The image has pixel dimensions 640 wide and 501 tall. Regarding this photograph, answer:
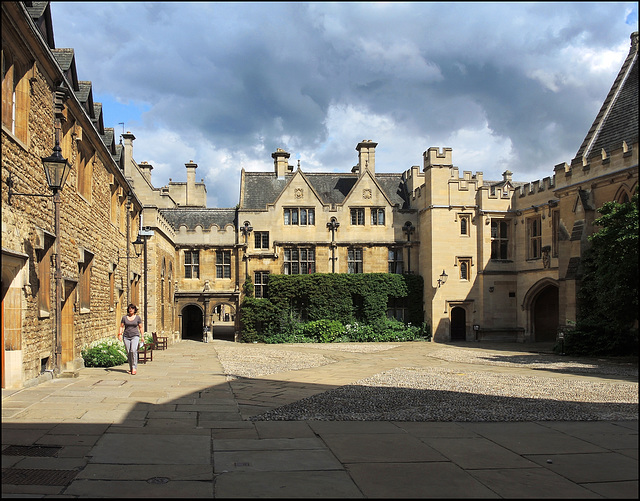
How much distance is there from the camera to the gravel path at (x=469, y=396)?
8781mm

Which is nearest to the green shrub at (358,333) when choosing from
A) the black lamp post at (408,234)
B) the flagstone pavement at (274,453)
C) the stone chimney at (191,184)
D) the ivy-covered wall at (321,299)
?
the ivy-covered wall at (321,299)

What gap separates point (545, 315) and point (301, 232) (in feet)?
44.8

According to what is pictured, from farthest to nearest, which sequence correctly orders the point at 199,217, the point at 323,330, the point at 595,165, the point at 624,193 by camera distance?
the point at 199,217 → the point at 323,330 → the point at 595,165 → the point at 624,193

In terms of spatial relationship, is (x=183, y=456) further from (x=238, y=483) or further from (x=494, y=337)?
(x=494, y=337)

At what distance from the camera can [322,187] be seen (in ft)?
121

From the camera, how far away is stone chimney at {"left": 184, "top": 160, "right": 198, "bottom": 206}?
43812mm

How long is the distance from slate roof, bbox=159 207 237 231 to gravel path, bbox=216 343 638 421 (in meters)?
19.9

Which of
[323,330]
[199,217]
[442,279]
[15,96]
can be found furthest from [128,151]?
[15,96]

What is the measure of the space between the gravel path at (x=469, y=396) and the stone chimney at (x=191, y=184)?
28405 millimetres

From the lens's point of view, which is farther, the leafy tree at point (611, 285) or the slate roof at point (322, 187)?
the slate roof at point (322, 187)

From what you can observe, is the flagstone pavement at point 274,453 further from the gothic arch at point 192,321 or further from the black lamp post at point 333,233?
the gothic arch at point 192,321

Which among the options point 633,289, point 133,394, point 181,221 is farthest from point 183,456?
point 181,221

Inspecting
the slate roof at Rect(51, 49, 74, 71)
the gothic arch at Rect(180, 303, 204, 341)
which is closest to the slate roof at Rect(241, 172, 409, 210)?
the gothic arch at Rect(180, 303, 204, 341)

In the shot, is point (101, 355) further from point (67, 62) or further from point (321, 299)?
point (321, 299)
